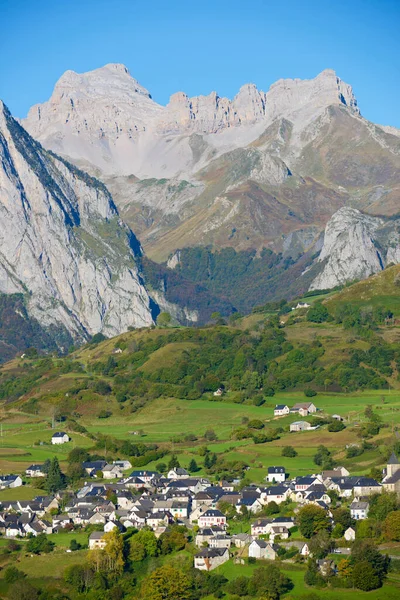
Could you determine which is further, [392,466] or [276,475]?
[276,475]

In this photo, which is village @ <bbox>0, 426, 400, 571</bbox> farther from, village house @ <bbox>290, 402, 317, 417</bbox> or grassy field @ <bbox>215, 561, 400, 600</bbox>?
village house @ <bbox>290, 402, 317, 417</bbox>

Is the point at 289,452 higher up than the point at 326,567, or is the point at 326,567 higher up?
the point at 289,452

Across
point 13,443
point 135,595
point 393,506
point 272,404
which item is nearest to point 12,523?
point 135,595

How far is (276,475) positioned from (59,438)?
38.3 meters

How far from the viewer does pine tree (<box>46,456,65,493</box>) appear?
131 metres

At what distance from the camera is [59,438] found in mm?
156750

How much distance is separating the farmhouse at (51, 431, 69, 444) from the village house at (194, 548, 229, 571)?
58505 millimetres

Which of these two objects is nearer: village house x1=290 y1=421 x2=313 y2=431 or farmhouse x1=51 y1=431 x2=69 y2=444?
village house x1=290 y1=421 x2=313 y2=431

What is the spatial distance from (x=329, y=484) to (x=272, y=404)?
169 feet

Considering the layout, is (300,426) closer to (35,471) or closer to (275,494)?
(35,471)

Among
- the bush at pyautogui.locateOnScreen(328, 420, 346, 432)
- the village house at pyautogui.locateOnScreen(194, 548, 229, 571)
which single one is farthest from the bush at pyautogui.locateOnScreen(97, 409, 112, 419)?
the village house at pyautogui.locateOnScreen(194, 548, 229, 571)

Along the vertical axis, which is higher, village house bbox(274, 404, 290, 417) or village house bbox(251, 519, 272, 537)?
village house bbox(274, 404, 290, 417)

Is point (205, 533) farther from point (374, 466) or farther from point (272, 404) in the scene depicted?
point (272, 404)

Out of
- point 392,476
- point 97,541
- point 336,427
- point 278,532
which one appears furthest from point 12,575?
point 336,427
